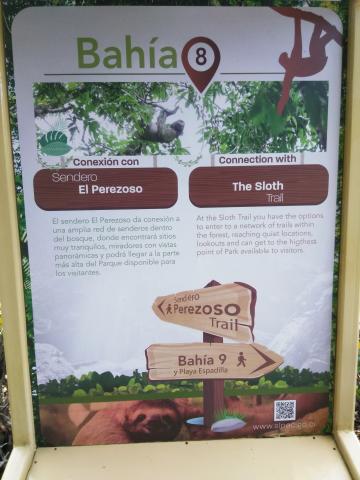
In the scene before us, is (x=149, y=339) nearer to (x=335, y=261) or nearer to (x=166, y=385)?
(x=166, y=385)

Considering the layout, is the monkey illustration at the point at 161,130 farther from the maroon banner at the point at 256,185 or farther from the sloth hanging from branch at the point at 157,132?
the maroon banner at the point at 256,185

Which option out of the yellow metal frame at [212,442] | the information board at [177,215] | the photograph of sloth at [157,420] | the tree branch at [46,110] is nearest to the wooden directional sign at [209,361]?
the information board at [177,215]

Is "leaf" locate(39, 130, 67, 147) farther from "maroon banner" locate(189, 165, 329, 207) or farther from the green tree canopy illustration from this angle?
"maroon banner" locate(189, 165, 329, 207)

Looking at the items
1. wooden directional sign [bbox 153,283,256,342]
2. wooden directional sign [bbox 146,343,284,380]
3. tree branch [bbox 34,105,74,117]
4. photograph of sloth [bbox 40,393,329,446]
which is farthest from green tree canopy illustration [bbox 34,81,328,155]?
photograph of sloth [bbox 40,393,329,446]

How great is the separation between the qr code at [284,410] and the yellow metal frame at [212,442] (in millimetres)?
88

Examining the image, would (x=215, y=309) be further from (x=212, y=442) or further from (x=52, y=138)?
(x=52, y=138)

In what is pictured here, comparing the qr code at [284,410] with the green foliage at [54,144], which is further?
the qr code at [284,410]

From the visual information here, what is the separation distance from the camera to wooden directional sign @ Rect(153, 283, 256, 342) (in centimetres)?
190

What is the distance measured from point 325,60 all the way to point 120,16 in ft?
2.49

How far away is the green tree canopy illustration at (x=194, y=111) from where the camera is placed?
175 cm

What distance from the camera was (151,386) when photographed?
1965mm

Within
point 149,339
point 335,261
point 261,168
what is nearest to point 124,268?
point 149,339

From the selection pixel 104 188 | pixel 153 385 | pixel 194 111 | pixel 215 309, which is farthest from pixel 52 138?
pixel 153 385

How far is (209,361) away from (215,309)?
222 millimetres
